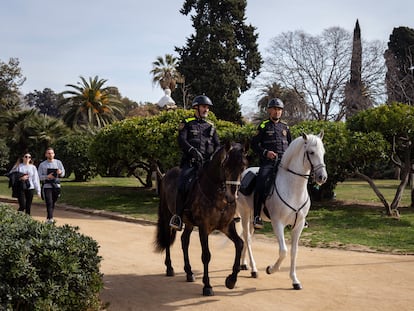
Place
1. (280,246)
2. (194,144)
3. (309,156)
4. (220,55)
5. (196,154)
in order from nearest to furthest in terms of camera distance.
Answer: (309,156) → (280,246) → (196,154) → (194,144) → (220,55)

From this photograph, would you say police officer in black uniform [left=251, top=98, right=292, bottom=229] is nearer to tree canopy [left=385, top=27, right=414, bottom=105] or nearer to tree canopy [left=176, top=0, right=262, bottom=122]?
tree canopy [left=385, top=27, right=414, bottom=105]

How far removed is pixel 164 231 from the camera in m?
8.62

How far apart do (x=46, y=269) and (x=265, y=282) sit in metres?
3.83

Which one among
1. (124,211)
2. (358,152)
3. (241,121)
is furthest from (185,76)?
(358,152)

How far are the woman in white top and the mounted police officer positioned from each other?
6534mm

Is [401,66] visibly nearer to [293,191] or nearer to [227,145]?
[293,191]

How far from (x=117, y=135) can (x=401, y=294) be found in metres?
14.2

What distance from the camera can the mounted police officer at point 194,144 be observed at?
299 inches

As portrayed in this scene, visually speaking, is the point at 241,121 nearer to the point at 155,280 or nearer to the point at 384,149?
the point at 384,149

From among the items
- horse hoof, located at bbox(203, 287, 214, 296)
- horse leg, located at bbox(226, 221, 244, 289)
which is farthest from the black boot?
horse hoof, located at bbox(203, 287, 214, 296)

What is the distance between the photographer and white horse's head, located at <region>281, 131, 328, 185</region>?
267 inches

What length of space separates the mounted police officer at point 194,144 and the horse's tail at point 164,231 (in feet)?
3.22

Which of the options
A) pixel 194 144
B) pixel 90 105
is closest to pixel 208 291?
pixel 194 144

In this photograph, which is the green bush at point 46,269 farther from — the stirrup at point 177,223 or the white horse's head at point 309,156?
the white horse's head at point 309,156
